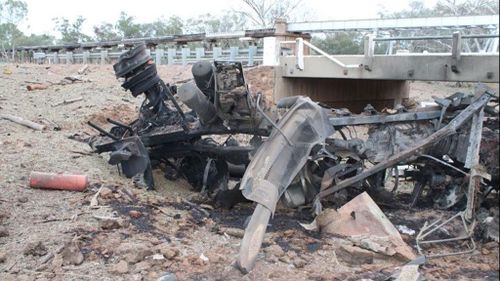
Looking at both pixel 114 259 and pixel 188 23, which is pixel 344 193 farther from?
pixel 188 23

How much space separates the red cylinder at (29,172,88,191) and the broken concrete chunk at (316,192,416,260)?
2.95m

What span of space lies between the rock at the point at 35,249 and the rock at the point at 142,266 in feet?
2.92

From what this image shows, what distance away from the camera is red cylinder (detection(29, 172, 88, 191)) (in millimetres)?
6359

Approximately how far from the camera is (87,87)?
16.0 metres

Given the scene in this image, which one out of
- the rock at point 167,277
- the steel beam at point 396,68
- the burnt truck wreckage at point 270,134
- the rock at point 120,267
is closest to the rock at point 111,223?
the rock at point 120,267

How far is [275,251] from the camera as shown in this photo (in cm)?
495

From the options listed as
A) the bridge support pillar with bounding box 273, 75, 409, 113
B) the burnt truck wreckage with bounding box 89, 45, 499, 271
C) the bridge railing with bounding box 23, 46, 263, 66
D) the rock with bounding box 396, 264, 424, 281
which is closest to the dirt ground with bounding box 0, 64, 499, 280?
the burnt truck wreckage with bounding box 89, 45, 499, 271

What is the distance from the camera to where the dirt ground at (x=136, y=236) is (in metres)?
4.40

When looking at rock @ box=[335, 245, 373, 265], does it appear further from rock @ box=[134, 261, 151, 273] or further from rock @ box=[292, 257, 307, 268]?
rock @ box=[134, 261, 151, 273]

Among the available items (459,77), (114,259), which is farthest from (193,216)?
(459,77)

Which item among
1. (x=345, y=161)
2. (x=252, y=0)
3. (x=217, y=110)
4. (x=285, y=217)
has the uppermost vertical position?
(x=252, y=0)

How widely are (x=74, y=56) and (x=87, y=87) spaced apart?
12911 mm

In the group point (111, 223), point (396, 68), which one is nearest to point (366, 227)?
point (111, 223)

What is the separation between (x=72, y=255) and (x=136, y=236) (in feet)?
2.52
